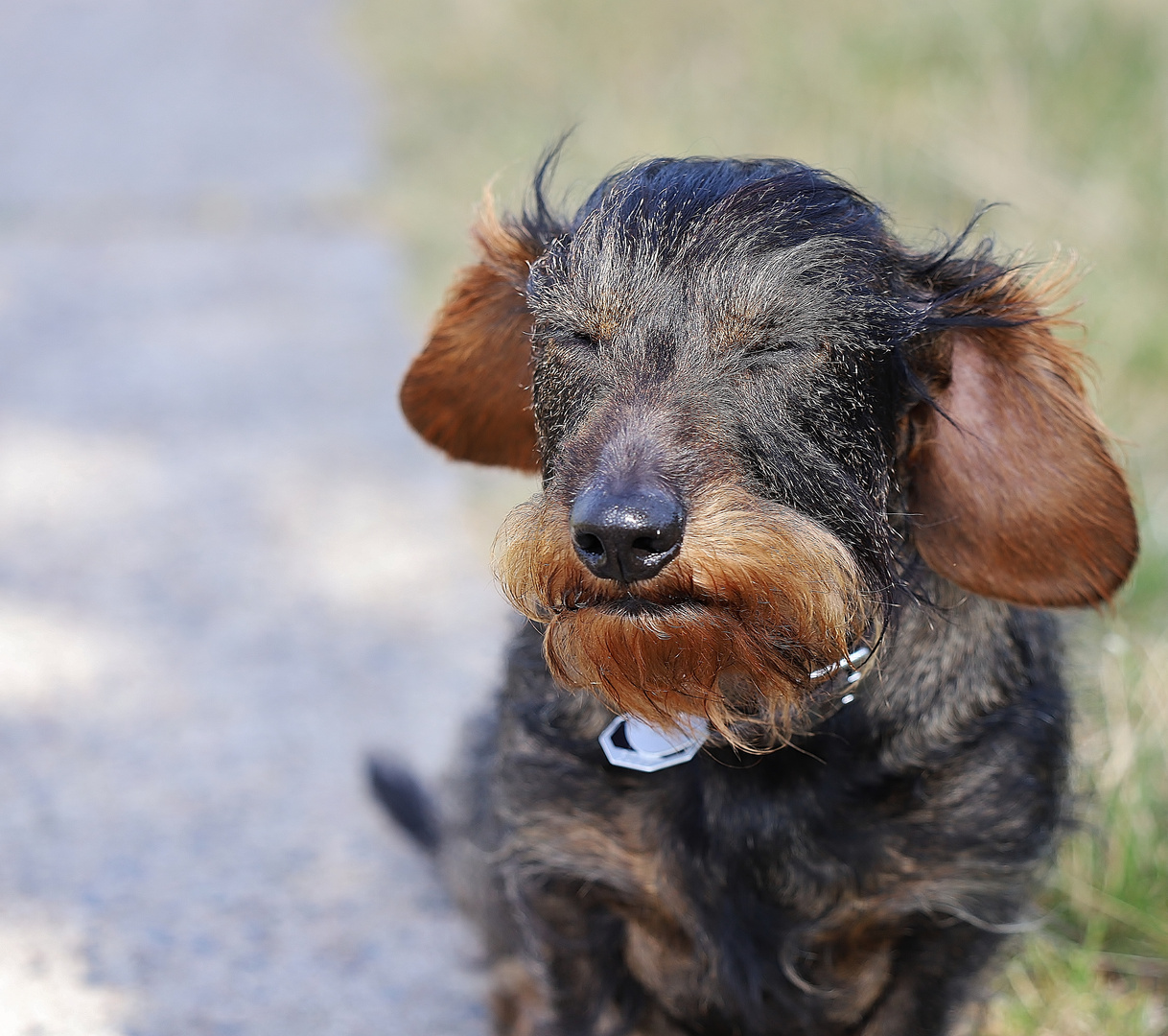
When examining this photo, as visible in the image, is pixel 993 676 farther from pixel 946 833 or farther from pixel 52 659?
pixel 52 659

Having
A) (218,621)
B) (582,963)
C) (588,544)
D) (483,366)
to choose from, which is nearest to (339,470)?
(218,621)

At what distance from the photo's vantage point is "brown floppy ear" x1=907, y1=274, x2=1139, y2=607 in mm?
2510

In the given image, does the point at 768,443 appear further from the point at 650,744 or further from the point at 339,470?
the point at 339,470

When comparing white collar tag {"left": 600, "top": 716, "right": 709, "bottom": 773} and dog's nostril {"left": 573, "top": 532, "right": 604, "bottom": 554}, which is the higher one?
dog's nostril {"left": 573, "top": 532, "right": 604, "bottom": 554}

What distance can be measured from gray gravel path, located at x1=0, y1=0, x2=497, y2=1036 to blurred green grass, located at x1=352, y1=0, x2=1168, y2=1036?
712 mm

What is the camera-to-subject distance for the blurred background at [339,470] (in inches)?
130

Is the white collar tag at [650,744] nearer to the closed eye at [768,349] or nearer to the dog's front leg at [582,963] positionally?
the dog's front leg at [582,963]

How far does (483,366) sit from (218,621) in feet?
7.52

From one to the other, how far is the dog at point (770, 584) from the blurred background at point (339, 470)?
421mm

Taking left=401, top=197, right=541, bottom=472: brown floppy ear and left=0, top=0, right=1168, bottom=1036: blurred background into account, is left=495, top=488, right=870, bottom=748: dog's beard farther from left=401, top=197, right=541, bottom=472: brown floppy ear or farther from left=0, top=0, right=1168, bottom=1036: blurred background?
left=0, top=0, right=1168, bottom=1036: blurred background

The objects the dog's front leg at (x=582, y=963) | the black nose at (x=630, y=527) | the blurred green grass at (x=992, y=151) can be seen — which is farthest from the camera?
the blurred green grass at (x=992, y=151)

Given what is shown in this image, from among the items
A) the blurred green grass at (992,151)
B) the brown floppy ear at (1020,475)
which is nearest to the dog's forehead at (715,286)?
the brown floppy ear at (1020,475)

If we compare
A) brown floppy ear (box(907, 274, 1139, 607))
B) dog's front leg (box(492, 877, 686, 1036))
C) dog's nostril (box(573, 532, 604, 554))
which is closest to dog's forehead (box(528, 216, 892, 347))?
brown floppy ear (box(907, 274, 1139, 607))

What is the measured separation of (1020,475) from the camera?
2.53 m
